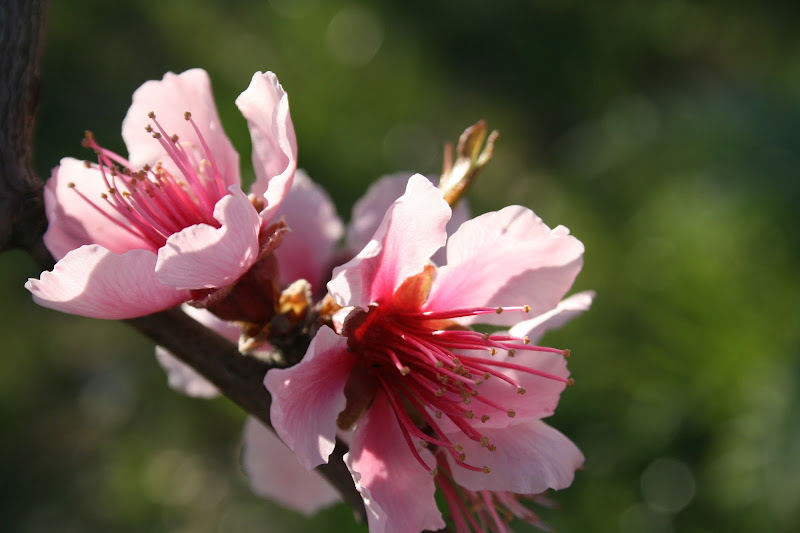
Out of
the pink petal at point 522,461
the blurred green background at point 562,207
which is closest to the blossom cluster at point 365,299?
the pink petal at point 522,461

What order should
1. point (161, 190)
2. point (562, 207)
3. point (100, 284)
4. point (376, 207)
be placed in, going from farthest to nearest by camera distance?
point (562, 207), point (376, 207), point (161, 190), point (100, 284)

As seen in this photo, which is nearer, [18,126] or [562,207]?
[18,126]

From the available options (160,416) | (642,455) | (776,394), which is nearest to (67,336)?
(160,416)

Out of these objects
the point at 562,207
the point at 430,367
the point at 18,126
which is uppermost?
the point at 18,126

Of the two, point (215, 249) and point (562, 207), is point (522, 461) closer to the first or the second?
point (215, 249)

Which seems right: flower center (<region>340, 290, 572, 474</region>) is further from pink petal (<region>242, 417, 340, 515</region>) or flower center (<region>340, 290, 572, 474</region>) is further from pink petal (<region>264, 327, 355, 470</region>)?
pink petal (<region>242, 417, 340, 515</region>)

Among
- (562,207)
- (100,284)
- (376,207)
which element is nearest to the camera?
(100,284)

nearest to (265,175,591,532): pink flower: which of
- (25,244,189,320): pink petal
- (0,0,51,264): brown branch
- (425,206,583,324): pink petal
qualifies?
(425,206,583,324): pink petal

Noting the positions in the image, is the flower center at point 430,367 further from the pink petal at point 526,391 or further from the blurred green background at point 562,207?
the blurred green background at point 562,207

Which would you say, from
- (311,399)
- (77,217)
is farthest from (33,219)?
→ (311,399)
